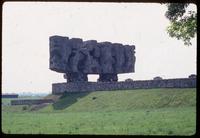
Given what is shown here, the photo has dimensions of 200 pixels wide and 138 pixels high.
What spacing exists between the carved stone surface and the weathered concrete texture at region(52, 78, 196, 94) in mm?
999

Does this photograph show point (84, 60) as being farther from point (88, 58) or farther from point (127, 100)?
point (127, 100)

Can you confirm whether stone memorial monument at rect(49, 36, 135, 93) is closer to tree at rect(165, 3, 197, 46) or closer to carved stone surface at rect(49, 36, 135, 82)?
carved stone surface at rect(49, 36, 135, 82)

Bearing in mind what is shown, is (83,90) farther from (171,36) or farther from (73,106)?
(171,36)

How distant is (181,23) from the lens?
45.9 ft

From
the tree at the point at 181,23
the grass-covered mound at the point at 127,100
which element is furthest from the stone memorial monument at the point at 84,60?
the tree at the point at 181,23

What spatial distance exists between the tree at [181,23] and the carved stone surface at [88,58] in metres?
33.7

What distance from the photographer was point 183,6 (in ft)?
43.7

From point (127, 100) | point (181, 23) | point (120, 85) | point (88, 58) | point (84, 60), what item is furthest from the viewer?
point (84, 60)

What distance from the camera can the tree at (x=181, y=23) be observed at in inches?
521

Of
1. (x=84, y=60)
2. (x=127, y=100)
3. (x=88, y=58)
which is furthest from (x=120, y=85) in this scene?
(x=127, y=100)

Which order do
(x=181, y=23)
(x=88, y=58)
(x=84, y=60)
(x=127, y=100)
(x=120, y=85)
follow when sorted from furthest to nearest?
(x=84, y=60), (x=88, y=58), (x=120, y=85), (x=127, y=100), (x=181, y=23)

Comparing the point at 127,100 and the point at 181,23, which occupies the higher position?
the point at 181,23

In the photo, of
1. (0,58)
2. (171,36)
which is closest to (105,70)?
(171,36)

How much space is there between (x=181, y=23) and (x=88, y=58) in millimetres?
37917
